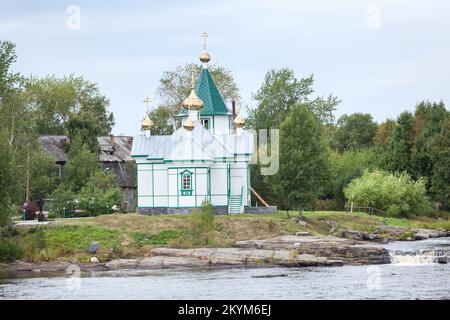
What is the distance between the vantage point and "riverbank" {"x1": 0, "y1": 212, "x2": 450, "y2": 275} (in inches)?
→ 2202

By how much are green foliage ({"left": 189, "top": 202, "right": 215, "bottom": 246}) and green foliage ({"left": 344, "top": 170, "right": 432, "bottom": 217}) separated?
24419 millimetres

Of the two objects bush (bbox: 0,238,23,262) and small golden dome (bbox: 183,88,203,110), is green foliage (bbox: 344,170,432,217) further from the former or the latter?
bush (bbox: 0,238,23,262)

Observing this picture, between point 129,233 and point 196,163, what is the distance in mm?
8048

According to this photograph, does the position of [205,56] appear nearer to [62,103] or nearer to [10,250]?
[10,250]

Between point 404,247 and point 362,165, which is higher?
point 362,165

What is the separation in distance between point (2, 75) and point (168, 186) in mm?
12469

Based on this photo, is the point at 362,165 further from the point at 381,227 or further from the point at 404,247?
the point at 404,247

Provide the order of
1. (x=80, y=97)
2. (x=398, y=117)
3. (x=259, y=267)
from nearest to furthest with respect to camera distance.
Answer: (x=259, y=267)
(x=398, y=117)
(x=80, y=97)

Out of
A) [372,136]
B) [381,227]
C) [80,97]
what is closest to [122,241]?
[381,227]

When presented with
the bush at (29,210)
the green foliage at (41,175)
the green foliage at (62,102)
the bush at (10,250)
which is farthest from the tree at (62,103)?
the bush at (10,250)

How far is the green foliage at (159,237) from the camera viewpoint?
60688 millimetres

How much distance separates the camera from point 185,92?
98.1m

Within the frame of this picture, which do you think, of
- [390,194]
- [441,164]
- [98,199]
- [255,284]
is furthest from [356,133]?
[255,284]
